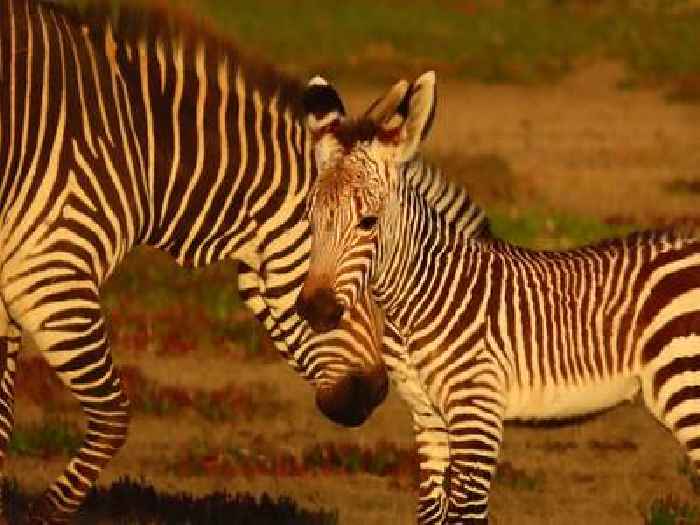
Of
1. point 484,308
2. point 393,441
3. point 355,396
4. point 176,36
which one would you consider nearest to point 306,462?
point 393,441

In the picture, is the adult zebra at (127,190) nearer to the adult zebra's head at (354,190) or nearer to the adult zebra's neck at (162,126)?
the adult zebra's neck at (162,126)

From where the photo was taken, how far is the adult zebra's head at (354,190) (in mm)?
8281

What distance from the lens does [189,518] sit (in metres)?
10.3

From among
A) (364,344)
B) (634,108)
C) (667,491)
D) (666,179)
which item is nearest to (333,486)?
(667,491)

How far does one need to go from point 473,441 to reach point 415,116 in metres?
1.11

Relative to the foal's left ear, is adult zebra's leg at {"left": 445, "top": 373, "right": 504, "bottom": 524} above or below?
below

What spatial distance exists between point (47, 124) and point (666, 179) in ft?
50.6

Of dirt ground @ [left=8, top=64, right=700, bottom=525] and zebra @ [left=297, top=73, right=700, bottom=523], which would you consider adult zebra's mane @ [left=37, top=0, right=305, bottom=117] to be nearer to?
zebra @ [left=297, top=73, right=700, bottom=523]

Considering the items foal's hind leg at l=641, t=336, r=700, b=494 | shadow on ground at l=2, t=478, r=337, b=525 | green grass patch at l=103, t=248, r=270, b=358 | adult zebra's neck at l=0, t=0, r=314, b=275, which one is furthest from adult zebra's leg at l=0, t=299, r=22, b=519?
green grass patch at l=103, t=248, r=270, b=358

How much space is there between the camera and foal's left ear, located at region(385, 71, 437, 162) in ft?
27.7

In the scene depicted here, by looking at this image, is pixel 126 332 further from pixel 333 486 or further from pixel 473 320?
pixel 473 320

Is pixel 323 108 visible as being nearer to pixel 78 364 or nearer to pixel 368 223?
pixel 368 223

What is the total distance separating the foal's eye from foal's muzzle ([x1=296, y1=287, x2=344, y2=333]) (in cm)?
27

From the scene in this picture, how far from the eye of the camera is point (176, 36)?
9961mm
